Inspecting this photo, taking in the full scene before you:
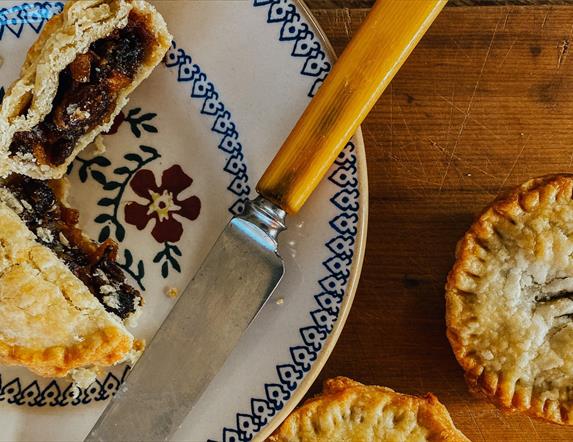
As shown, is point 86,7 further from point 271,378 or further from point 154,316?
point 271,378

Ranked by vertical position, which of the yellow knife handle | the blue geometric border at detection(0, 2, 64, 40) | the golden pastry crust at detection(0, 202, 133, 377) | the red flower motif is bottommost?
the golden pastry crust at detection(0, 202, 133, 377)

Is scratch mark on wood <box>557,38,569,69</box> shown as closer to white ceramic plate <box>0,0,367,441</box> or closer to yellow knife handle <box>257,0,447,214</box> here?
yellow knife handle <box>257,0,447,214</box>

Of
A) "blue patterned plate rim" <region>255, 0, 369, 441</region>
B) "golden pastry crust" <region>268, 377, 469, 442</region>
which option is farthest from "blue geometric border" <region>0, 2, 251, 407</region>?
"golden pastry crust" <region>268, 377, 469, 442</region>

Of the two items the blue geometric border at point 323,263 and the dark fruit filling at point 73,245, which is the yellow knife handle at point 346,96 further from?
the dark fruit filling at point 73,245

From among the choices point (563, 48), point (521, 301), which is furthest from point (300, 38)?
point (521, 301)

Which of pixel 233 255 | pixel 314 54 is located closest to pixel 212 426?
pixel 233 255

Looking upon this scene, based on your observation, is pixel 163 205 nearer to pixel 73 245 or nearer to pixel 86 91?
pixel 73 245

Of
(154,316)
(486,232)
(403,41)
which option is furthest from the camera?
(154,316)
